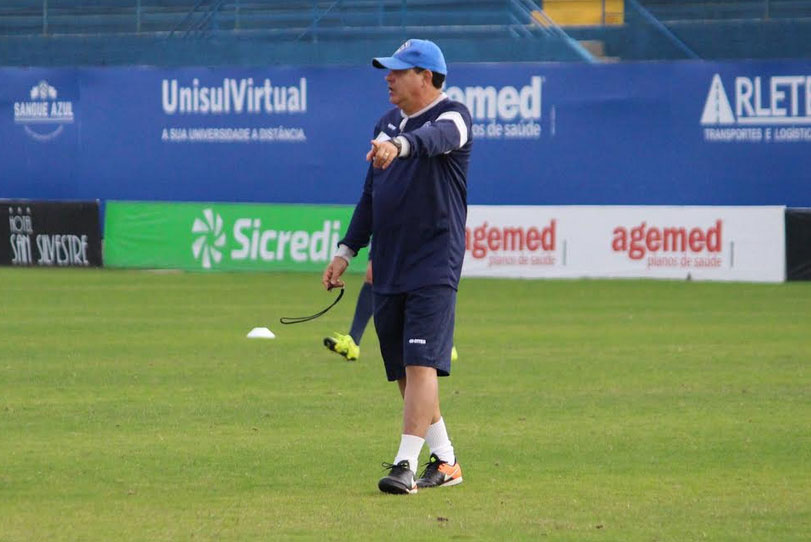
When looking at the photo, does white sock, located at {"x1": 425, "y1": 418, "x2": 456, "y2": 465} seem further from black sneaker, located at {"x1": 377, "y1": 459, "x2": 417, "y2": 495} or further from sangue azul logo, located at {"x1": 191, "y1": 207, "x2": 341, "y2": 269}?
sangue azul logo, located at {"x1": 191, "y1": 207, "x2": 341, "y2": 269}

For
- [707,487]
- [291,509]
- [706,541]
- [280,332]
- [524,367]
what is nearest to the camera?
[706,541]

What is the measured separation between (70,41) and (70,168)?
8.93 ft

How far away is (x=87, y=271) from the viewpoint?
28.1m

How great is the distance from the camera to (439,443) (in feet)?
26.1

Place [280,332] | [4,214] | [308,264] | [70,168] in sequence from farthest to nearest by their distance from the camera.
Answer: [70,168], [4,214], [308,264], [280,332]

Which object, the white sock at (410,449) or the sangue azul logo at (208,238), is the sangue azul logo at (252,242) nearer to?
the sangue azul logo at (208,238)

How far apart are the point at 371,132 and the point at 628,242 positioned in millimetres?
7231

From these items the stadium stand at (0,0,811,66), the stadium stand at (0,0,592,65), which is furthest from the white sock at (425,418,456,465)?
the stadium stand at (0,0,592,65)

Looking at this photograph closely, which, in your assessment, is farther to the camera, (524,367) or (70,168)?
(70,168)

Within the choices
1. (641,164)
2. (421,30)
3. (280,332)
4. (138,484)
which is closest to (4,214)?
(421,30)

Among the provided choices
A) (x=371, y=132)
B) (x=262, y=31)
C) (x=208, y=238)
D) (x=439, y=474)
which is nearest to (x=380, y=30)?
(x=371, y=132)

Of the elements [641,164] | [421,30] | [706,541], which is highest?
[421,30]

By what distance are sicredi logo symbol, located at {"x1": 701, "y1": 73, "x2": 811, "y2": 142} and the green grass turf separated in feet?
32.0

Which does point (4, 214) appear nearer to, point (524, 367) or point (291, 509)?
point (524, 367)
